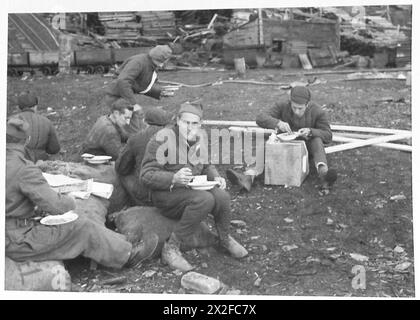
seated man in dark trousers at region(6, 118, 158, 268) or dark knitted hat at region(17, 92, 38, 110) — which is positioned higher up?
dark knitted hat at region(17, 92, 38, 110)

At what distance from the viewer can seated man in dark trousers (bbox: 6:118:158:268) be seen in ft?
11.3

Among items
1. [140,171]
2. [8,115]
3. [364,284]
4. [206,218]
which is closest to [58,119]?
[8,115]

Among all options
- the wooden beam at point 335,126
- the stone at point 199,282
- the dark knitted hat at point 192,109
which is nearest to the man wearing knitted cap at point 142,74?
the wooden beam at point 335,126

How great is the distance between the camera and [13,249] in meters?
3.64

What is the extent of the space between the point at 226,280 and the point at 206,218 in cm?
46

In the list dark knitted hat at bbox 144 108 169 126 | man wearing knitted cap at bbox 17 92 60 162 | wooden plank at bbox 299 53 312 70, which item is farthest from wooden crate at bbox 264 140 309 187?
man wearing knitted cap at bbox 17 92 60 162

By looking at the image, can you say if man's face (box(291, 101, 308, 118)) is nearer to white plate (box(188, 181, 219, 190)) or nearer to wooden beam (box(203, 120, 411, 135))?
wooden beam (box(203, 120, 411, 135))

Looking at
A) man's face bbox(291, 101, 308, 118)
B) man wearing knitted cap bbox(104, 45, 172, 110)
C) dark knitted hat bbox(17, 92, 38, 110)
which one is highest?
man wearing knitted cap bbox(104, 45, 172, 110)

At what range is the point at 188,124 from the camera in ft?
12.6

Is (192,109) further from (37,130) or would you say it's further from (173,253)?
(37,130)

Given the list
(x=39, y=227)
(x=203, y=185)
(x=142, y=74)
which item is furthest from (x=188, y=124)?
(x=39, y=227)

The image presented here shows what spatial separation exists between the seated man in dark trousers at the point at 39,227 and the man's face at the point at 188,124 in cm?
80

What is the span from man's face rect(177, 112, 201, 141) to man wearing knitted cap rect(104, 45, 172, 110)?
2.18ft

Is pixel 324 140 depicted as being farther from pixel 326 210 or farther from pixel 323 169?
pixel 326 210
